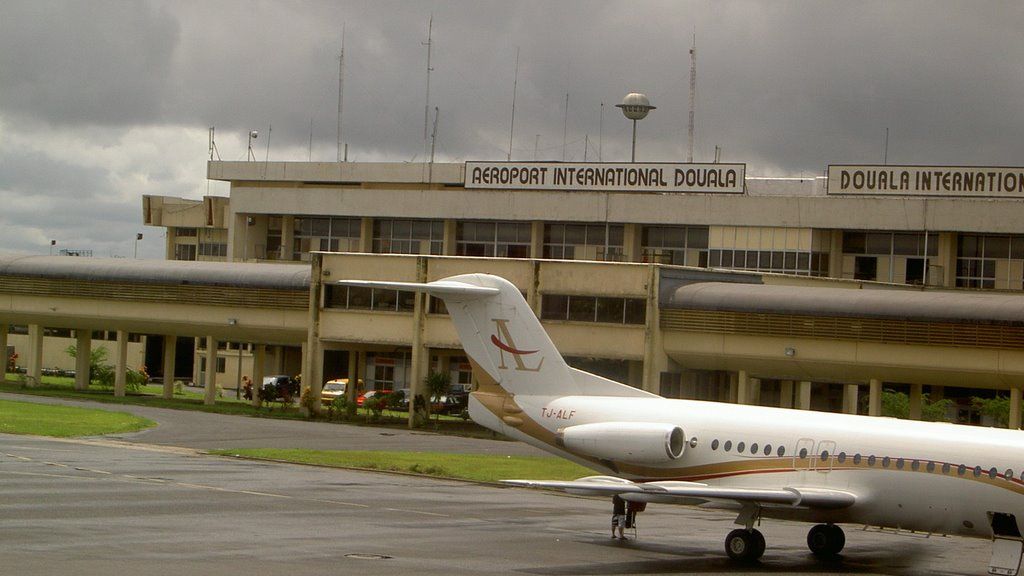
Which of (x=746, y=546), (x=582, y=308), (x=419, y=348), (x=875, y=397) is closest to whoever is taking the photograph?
(x=746, y=546)

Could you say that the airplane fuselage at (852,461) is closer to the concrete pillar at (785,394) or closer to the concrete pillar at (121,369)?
the concrete pillar at (785,394)

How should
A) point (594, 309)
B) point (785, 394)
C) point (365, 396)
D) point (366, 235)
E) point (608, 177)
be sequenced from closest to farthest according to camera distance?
point (594, 309)
point (785, 394)
point (365, 396)
point (608, 177)
point (366, 235)

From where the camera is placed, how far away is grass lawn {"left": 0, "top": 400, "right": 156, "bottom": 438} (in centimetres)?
4897

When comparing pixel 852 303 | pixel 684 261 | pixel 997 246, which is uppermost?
pixel 997 246

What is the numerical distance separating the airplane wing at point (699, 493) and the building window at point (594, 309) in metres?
29.4

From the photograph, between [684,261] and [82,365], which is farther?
[684,261]

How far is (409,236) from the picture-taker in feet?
287

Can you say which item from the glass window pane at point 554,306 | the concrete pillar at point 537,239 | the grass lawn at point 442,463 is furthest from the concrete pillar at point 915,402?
the concrete pillar at point 537,239

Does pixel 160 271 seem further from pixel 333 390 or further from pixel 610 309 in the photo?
pixel 610 309

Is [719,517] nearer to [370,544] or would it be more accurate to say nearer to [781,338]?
[370,544]

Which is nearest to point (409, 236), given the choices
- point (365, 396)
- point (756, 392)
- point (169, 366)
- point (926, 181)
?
point (169, 366)

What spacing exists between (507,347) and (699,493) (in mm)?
7698

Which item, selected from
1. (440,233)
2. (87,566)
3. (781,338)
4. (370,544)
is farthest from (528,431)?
(440,233)

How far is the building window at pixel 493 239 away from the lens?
276 feet
